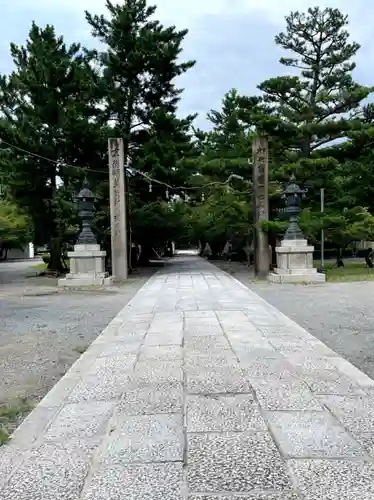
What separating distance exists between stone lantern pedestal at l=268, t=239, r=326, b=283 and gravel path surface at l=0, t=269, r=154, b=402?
3779 millimetres

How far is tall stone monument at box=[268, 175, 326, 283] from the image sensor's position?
11000 millimetres

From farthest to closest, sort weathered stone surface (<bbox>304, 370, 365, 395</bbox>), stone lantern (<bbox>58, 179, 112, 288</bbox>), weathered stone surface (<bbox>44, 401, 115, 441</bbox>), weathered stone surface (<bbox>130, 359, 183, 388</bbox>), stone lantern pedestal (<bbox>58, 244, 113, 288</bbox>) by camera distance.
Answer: stone lantern pedestal (<bbox>58, 244, 113, 288</bbox>) → stone lantern (<bbox>58, 179, 112, 288</bbox>) → weathered stone surface (<bbox>130, 359, 183, 388</bbox>) → weathered stone surface (<bbox>304, 370, 365, 395</bbox>) → weathered stone surface (<bbox>44, 401, 115, 441</bbox>)

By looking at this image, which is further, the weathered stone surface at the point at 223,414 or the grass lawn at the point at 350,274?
the grass lawn at the point at 350,274

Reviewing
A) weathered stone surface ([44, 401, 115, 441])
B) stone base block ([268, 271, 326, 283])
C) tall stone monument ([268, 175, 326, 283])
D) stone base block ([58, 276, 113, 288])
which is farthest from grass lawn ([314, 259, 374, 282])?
weathered stone surface ([44, 401, 115, 441])

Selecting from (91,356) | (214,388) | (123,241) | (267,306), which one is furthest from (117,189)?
(214,388)

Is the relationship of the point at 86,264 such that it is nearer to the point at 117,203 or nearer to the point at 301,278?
the point at 117,203

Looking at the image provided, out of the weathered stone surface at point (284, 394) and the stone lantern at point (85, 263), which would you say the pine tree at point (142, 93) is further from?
the weathered stone surface at point (284, 394)

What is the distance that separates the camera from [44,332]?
17.8 ft

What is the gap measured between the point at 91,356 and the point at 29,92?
13.6m

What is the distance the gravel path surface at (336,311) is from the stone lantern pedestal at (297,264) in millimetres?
496

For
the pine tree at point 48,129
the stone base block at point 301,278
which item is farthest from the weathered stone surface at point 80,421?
the pine tree at point 48,129

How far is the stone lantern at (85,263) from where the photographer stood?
11.4 m

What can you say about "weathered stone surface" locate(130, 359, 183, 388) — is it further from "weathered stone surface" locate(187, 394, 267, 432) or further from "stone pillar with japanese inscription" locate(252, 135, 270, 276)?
"stone pillar with japanese inscription" locate(252, 135, 270, 276)

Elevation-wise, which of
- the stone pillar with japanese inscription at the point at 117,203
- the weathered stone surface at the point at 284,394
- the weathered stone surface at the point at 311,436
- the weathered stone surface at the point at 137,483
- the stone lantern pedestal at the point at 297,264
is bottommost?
the weathered stone surface at the point at 284,394
